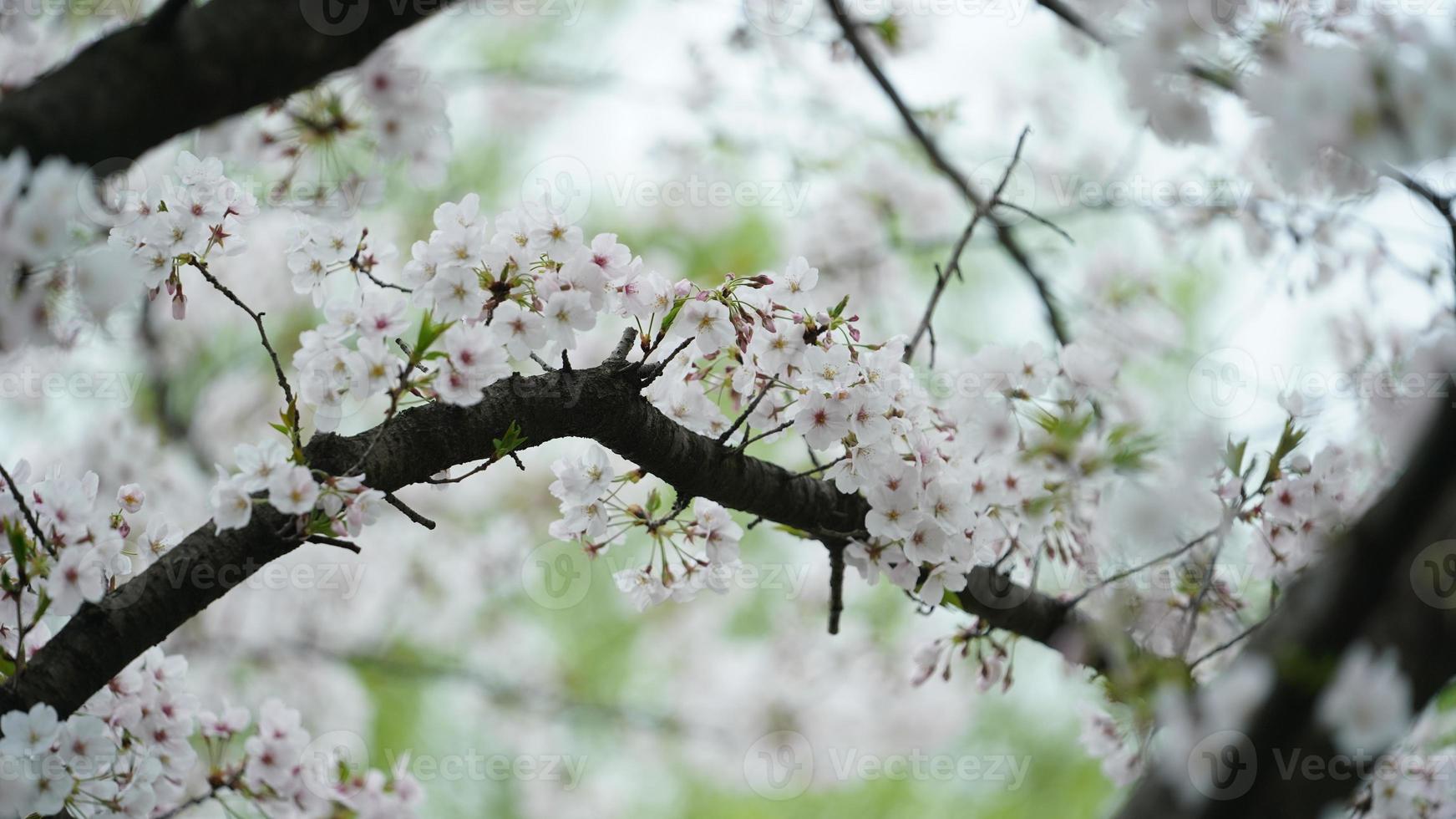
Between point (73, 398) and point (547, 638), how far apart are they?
14.9ft

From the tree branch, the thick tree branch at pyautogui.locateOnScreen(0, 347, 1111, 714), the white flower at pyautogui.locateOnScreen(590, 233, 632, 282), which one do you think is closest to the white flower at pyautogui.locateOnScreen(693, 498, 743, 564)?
the thick tree branch at pyautogui.locateOnScreen(0, 347, 1111, 714)

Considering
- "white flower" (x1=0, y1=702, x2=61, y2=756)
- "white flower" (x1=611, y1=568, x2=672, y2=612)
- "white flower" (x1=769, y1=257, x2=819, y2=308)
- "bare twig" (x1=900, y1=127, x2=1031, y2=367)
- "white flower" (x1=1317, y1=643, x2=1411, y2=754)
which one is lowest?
"white flower" (x1=0, y1=702, x2=61, y2=756)

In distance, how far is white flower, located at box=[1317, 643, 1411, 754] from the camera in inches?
37.6

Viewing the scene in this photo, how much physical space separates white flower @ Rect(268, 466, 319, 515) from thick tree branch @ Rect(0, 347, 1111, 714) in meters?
0.09

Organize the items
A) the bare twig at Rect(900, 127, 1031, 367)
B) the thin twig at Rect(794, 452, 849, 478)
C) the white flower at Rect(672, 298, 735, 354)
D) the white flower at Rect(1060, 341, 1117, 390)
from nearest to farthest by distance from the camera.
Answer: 1. the white flower at Rect(672, 298, 735, 354)
2. the thin twig at Rect(794, 452, 849, 478)
3. the white flower at Rect(1060, 341, 1117, 390)
4. the bare twig at Rect(900, 127, 1031, 367)

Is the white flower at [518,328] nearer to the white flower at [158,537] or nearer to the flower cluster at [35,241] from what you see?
the flower cluster at [35,241]

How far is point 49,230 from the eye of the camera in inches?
42.5

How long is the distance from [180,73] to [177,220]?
0.70 metres

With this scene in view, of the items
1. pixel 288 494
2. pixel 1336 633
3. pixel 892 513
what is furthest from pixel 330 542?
pixel 1336 633

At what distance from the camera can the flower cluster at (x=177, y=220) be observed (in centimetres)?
A: 170

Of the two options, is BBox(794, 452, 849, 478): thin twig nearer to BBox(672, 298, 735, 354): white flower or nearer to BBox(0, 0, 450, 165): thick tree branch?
BBox(672, 298, 735, 354): white flower

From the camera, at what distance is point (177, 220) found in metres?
1.71

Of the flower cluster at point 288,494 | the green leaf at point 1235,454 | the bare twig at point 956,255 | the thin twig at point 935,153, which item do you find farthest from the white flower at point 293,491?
the thin twig at point 935,153

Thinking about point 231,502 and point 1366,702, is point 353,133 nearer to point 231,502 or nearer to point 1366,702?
point 231,502
